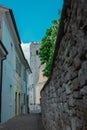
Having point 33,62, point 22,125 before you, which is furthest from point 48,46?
point 33,62

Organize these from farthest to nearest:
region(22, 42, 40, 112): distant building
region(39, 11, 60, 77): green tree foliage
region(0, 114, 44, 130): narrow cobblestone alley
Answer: region(22, 42, 40, 112): distant building → region(39, 11, 60, 77): green tree foliage → region(0, 114, 44, 130): narrow cobblestone alley

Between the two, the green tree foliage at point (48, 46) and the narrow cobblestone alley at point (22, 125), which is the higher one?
the green tree foliage at point (48, 46)

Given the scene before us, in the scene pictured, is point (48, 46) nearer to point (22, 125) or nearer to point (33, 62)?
point (22, 125)

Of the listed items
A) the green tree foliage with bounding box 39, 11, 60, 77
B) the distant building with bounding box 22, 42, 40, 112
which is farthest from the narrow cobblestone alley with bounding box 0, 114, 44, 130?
the distant building with bounding box 22, 42, 40, 112

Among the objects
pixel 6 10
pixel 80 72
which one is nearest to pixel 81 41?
pixel 80 72

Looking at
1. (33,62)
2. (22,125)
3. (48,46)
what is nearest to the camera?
(22,125)

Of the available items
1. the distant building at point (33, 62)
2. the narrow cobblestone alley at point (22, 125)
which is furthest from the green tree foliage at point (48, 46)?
the distant building at point (33, 62)

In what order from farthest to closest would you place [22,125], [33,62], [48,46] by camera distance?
[33,62]
[48,46]
[22,125]

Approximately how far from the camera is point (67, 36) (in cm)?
336

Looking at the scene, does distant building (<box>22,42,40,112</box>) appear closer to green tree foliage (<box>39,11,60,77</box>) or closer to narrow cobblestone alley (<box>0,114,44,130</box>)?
green tree foliage (<box>39,11,60,77</box>)

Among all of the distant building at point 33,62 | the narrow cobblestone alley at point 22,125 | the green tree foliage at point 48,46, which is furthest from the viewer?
the distant building at point 33,62

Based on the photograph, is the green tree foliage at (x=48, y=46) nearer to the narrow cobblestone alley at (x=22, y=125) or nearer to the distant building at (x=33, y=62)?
the narrow cobblestone alley at (x=22, y=125)

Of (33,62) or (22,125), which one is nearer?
(22,125)

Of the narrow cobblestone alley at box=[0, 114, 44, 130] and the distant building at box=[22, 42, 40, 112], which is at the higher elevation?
the distant building at box=[22, 42, 40, 112]
